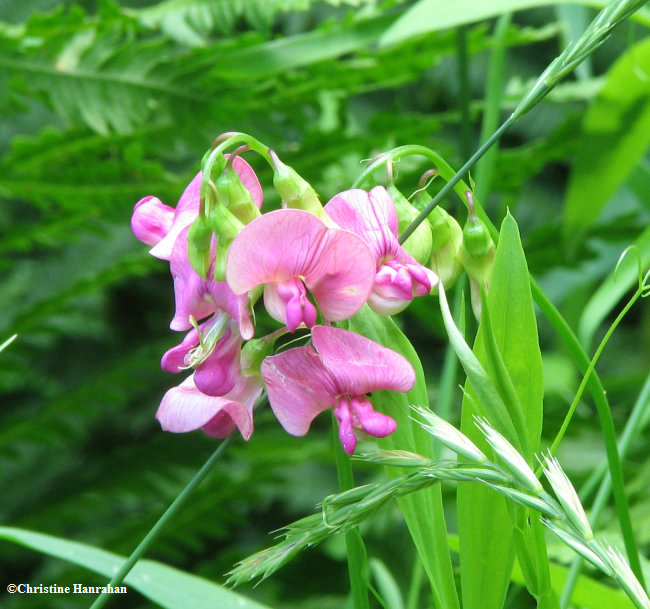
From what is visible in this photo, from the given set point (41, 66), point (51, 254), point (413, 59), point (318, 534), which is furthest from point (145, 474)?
point (318, 534)

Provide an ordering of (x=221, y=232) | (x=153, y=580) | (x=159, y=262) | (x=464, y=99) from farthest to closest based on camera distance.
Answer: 1. (x=159, y=262)
2. (x=464, y=99)
3. (x=153, y=580)
4. (x=221, y=232)

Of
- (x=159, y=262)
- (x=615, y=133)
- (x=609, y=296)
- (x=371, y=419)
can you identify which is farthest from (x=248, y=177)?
(x=159, y=262)

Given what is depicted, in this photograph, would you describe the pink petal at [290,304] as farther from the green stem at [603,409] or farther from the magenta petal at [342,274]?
the green stem at [603,409]

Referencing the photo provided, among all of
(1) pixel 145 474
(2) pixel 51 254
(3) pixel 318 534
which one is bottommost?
(1) pixel 145 474

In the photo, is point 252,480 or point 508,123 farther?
point 252,480

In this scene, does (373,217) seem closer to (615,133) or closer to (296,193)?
(296,193)

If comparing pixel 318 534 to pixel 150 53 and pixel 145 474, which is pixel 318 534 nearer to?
pixel 150 53

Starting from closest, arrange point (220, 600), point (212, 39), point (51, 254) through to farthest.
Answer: point (220, 600) → point (51, 254) → point (212, 39)

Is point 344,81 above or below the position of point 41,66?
below
